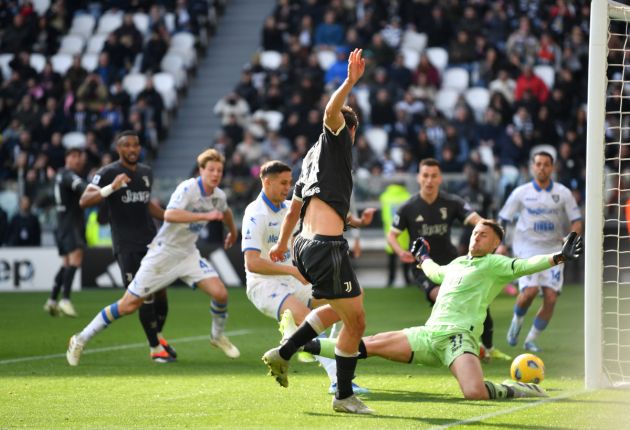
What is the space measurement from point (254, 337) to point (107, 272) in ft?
29.2

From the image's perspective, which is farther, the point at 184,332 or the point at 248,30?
the point at 248,30

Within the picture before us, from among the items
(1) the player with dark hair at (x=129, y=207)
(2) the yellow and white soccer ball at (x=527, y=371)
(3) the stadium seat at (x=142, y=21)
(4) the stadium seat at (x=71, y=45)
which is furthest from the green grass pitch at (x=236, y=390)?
(4) the stadium seat at (x=71, y=45)

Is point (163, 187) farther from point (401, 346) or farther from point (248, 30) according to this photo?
point (401, 346)

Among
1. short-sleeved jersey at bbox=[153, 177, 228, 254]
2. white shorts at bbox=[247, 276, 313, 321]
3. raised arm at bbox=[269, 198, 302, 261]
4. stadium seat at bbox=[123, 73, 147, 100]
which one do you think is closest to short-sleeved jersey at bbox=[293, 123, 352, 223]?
raised arm at bbox=[269, 198, 302, 261]

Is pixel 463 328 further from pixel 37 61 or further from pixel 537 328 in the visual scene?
pixel 37 61

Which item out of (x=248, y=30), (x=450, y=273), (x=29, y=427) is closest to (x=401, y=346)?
(x=450, y=273)

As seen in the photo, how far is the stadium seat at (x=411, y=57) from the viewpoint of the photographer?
88.1ft

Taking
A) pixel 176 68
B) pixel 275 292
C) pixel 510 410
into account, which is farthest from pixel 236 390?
pixel 176 68

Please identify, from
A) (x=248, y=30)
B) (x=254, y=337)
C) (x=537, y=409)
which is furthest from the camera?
(x=248, y=30)

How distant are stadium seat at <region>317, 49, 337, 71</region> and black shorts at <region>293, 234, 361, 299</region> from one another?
19250mm

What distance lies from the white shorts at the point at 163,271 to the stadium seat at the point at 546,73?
15.6 meters

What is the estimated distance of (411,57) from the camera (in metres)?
27.0

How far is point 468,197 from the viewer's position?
2198cm

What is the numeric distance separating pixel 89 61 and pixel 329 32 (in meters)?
6.44
